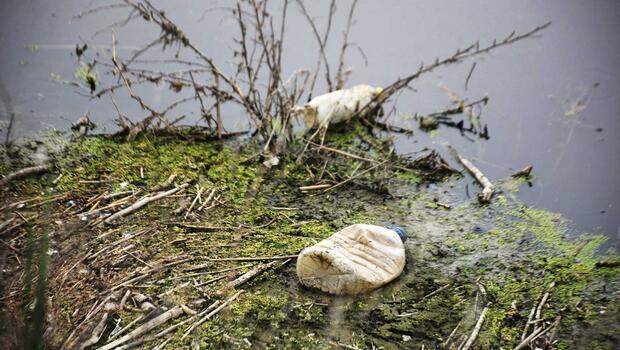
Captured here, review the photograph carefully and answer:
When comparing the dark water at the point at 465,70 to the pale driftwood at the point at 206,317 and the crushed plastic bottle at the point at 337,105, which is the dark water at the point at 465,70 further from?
the pale driftwood at the point at 206,317

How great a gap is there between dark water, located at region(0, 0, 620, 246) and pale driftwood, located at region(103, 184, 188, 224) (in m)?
1.16

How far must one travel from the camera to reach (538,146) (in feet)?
13.1

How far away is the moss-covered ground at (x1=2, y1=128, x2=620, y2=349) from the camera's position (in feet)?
7.20

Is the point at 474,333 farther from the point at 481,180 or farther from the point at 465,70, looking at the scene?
the point at 465,70

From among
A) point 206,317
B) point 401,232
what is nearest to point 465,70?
point 401,232

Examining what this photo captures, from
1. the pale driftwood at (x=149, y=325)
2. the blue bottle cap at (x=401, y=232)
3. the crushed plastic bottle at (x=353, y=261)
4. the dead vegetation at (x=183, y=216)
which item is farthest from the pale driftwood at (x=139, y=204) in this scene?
the blue bottle cap at (x=401, y=232)

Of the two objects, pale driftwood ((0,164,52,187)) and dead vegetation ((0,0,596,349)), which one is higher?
pale driftwood ((0,164,52,187))

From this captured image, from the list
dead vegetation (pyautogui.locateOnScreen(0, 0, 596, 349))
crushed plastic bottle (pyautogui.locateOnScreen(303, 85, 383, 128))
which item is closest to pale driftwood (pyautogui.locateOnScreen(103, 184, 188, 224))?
dead vegetation (pyautogui.locateOnScreen(0, 0, 596, 349))

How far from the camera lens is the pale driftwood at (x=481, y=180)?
3.31m

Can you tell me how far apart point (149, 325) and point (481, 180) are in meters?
2.28

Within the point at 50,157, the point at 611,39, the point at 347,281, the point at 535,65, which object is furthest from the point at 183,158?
the point at 611,39

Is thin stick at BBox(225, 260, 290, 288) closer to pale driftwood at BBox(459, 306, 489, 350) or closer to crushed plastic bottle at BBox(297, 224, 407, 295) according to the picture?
crushed plastic bottle at BBox(297, 224, 407, 295)

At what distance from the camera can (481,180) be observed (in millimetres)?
3467

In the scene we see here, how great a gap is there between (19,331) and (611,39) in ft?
17.3
